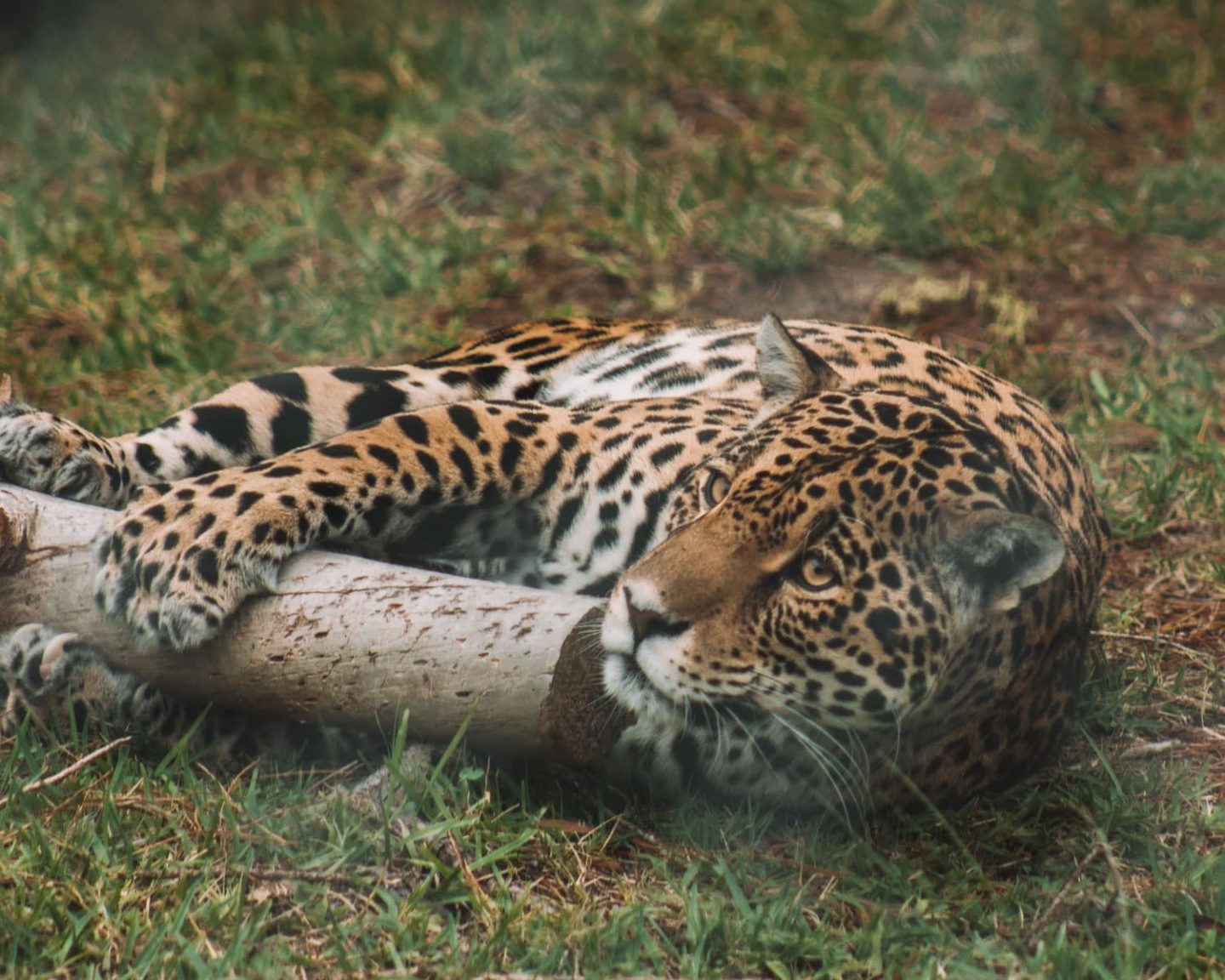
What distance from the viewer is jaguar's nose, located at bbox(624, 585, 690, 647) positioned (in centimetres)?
427

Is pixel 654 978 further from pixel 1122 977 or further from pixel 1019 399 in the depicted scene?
pixel 1019 399

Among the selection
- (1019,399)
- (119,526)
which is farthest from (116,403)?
(1019,399)

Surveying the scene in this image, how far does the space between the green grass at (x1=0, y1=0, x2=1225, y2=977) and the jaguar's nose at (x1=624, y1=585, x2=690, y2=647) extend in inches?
25.6

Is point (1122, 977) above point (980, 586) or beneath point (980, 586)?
beneath

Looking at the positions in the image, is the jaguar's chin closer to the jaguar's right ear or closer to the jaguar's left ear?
the jaguar's left ear

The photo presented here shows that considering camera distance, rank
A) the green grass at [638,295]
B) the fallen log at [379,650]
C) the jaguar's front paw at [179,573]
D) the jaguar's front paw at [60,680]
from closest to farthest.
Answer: the green grass at [638,295], the fallen log at [379,650], the jaguar's front paw at [179,573], the jaguar's front paw at [60,680]

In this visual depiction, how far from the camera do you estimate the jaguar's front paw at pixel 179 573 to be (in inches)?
181

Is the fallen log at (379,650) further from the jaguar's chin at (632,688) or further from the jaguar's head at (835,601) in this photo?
the jaguar's head at (835,601)

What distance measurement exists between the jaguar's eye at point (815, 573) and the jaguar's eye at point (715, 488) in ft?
1.29

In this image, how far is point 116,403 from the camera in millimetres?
7574

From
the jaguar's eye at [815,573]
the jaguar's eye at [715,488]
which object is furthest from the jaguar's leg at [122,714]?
the jaguar's eye at [815,573]

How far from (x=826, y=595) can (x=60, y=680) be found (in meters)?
2.21

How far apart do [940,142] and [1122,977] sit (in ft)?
22.7

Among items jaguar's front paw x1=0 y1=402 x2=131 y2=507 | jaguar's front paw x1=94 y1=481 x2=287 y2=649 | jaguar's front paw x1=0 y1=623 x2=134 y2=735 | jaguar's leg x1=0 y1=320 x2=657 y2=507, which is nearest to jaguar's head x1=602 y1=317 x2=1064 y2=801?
jaguar's front paw x1=94 y1=481 x2=287 y2=649
